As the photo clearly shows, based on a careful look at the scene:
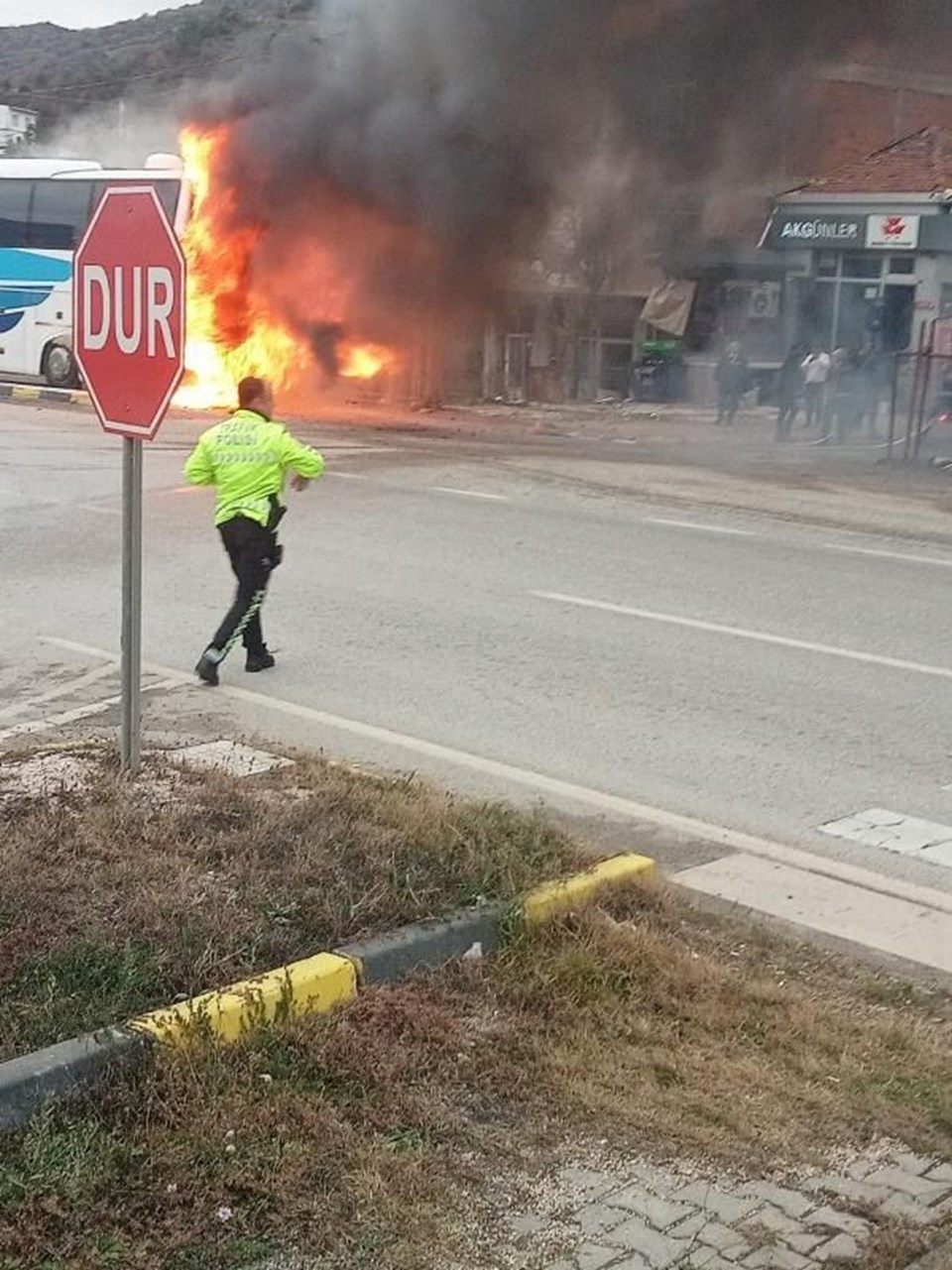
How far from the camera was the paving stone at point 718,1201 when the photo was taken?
332 centimetres

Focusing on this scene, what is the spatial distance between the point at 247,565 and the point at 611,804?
8.77 ft

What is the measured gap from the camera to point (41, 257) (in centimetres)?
2627

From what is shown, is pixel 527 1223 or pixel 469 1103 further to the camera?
pixel 469 1103

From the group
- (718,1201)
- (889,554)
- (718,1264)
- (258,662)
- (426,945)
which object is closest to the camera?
(718,1264)

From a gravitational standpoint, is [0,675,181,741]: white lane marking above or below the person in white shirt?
below

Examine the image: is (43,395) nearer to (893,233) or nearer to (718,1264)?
(893,233)

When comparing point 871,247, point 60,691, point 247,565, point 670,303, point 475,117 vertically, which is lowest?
point 60,691

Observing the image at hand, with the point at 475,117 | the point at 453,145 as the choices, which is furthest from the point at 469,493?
the point at 475,117

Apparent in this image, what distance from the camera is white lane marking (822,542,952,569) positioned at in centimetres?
1200

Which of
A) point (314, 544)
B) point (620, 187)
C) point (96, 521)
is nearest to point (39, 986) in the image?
point (314, 544)

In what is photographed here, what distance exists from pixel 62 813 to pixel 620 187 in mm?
20586

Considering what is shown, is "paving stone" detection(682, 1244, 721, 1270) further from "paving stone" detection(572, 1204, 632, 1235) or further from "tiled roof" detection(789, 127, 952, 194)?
"tiled roof" detection(789, 127, 952, 194)

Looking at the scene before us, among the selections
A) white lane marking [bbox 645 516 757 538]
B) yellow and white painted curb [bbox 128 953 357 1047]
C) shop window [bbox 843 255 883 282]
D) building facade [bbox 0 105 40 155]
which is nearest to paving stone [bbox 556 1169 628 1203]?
yellow and white painted curb [bbox 128 953 357 1047]

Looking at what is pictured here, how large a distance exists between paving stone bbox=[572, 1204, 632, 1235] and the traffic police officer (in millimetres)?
4917
